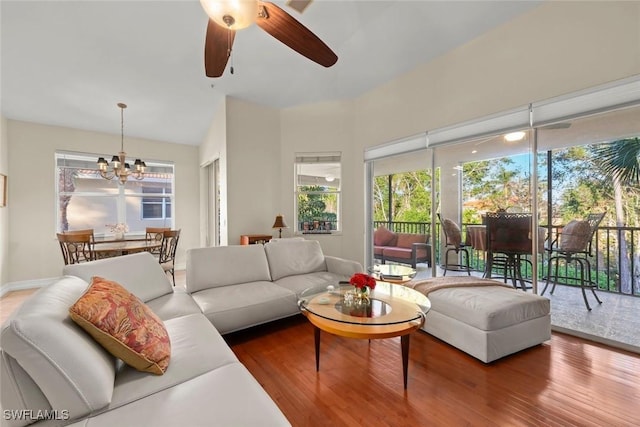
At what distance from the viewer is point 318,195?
5.02 meters

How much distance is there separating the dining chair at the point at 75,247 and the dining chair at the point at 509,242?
503cm

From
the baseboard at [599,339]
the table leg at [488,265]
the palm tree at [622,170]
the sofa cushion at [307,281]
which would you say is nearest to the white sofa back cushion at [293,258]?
the sofa cushion at [307,281]

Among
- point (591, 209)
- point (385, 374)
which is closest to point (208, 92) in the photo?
point (385, 374)

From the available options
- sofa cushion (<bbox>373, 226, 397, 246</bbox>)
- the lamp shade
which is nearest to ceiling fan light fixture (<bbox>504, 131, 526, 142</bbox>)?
sofa cushion (<bbox>373, 226, 397, 246</bbox>)

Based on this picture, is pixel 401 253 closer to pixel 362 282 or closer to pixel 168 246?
pixel 362 282

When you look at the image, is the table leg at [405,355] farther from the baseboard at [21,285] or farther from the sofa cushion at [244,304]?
the baseboard at [21,285]

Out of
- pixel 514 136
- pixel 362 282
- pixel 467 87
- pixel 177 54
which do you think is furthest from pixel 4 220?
pixel 514 136

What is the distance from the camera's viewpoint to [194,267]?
2.72 meters

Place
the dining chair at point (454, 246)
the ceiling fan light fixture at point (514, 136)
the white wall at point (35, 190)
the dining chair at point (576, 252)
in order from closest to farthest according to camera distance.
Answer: the dining chair at point (576, 252) → the ceiling fan light fixture at point (514, 136) → the dining chair at point (454, 246) → the white wall at point (35, 190)

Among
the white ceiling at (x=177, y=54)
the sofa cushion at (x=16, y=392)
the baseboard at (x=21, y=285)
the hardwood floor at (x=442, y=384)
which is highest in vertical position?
the white ceiling at (x=177, y=54)

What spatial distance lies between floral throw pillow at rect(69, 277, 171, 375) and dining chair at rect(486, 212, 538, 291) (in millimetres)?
3524

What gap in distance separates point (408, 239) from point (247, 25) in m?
3.79

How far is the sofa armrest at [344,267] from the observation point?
3229 millimetres

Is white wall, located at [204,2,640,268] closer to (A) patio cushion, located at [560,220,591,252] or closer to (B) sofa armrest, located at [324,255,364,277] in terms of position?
(A) patio cushion, located at [560,220,591,252]
